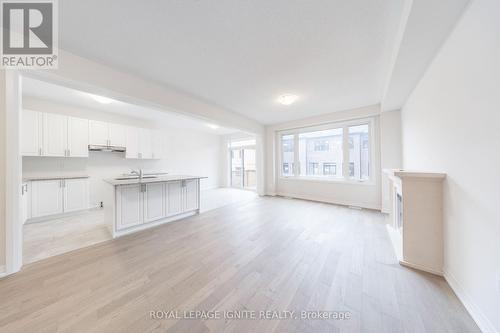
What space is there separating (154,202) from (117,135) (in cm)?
298

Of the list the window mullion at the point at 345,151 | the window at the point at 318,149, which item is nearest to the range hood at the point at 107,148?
the window at the point at 318,149

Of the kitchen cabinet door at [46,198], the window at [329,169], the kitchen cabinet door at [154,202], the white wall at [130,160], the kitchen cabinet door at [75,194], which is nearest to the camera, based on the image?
the kitchen cabinet door at [154,202]

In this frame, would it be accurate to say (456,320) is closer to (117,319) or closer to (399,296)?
(399,296)

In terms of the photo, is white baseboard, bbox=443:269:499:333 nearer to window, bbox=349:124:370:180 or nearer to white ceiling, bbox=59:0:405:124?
white ceiling, bbox=59:0:405:124

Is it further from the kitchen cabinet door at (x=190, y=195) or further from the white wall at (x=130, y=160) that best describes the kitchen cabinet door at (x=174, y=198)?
the white wall at (x=130, y=160)

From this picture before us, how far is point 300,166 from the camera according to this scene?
559 centimetres

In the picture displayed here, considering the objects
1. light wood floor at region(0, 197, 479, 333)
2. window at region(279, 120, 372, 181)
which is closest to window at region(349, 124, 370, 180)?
window at region(279, 120, 372, 181)

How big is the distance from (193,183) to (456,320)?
4040 mm

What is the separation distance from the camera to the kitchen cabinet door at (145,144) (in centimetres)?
521

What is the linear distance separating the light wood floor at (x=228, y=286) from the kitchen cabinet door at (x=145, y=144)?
3416mm

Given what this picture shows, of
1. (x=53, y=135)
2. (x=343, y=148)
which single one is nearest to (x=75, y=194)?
(x=53, y=135)

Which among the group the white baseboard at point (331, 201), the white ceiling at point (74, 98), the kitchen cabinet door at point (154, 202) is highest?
the white ceiling at point (74, 98)

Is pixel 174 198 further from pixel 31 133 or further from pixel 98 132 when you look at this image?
pixel 31 133

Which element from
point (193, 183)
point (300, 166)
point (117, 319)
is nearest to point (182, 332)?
point (117, 319)
